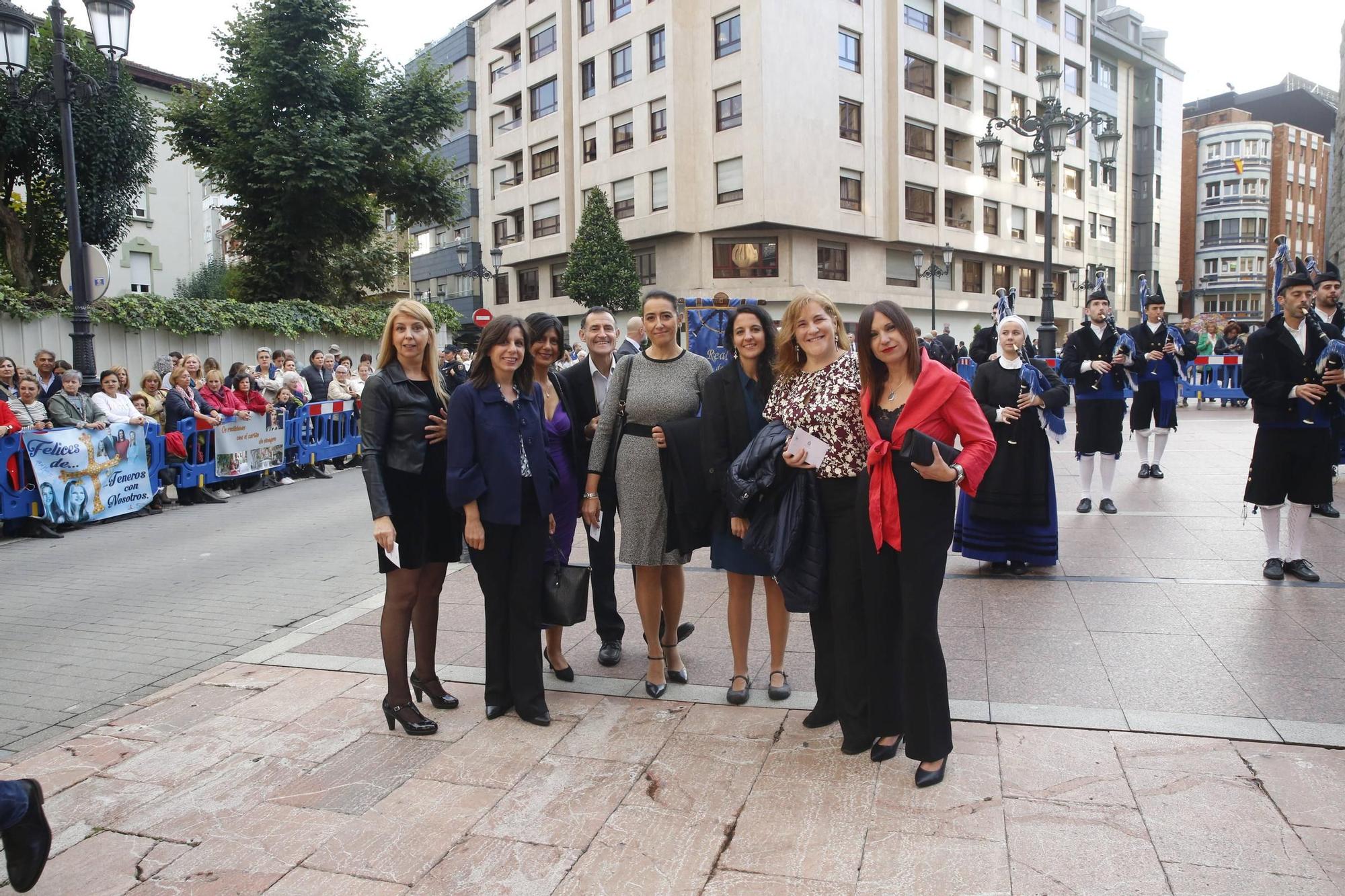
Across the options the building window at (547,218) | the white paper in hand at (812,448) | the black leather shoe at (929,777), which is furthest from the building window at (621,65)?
the black leather shoe at (929,777)

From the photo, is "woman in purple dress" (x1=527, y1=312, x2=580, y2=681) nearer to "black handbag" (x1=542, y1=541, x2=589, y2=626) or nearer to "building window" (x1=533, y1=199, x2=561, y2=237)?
"black handbag" (x1=542, y1=541, x2=589, y2=626)

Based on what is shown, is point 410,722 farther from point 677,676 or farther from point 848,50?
point 848,50

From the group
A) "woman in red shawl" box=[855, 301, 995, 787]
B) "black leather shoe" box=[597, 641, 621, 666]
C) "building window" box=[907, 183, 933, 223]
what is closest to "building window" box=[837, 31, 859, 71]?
"building window" box=[907, 183, 933, 223]

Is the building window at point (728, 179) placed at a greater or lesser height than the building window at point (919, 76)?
lesser

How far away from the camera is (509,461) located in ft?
14.1

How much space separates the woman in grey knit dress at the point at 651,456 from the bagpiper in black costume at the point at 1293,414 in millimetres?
4134

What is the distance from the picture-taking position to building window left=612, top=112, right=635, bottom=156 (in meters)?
39.0

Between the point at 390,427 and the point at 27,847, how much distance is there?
200 centimetres

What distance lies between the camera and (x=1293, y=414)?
20.9 ft

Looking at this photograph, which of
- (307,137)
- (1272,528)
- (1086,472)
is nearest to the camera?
(1272,528)

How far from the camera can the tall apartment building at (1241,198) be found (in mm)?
72375

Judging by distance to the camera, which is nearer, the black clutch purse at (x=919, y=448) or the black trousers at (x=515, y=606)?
the black clutch purse at (x=919, y=448)

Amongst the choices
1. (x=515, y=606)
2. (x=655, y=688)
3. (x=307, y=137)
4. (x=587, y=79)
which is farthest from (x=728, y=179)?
(x=515, y=606)

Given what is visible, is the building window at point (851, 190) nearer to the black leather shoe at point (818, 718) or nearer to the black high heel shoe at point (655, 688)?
the black high heel shoe at point (655, 688)
